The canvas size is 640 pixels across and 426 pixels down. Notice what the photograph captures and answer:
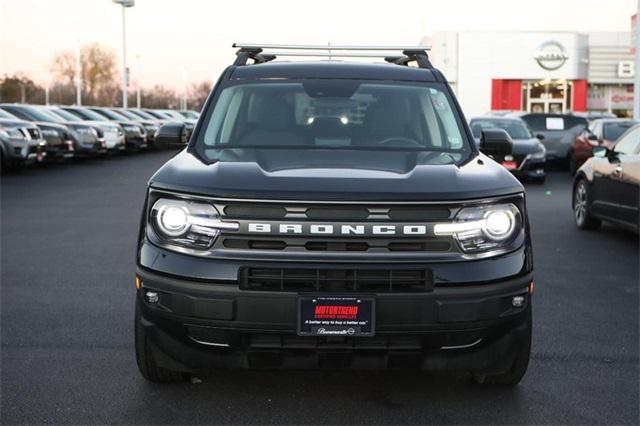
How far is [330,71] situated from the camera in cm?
563

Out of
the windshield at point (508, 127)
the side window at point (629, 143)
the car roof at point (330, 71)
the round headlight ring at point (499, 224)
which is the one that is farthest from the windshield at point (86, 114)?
the round headlight ring at point (499, 224)

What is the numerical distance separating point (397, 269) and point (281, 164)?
90cm

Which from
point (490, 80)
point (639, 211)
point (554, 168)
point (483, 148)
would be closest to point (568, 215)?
point (639, 211)

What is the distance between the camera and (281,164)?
432 centimetres

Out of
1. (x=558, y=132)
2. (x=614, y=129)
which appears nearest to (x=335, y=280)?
(x=614, y=129)

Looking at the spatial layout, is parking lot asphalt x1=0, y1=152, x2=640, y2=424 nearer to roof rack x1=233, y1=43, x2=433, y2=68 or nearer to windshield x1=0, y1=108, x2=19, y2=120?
roof rack x1=233, y1=43, x2=433, y2=68

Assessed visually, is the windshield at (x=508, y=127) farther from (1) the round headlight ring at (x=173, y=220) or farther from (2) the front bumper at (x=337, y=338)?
(1) the round headlight ring at (x=173, y=220)

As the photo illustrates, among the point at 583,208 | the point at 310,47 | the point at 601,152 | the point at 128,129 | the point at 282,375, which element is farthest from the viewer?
the point at 128,129

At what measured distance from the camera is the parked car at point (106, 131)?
2605cm

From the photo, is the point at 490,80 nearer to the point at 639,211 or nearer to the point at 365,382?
the point at 639,211

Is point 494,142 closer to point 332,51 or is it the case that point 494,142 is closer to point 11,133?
point 332,51

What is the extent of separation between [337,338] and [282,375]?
1055 mm

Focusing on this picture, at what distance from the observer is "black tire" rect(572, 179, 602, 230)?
35.8ft

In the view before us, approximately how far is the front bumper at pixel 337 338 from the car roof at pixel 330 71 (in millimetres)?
1959
